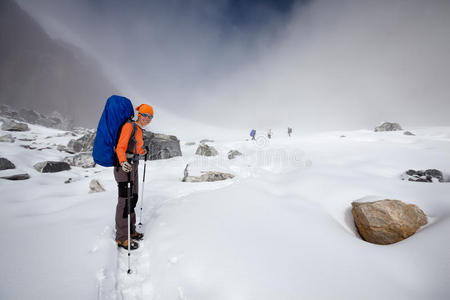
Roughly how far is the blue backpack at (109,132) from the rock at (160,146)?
897cm

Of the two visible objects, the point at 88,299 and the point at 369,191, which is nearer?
the point at 88,299

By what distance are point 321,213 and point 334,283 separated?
1.89 metres

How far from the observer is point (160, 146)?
468 inches

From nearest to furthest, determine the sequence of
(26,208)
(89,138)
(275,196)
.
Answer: (26,208) → (275,196) → (89,138)

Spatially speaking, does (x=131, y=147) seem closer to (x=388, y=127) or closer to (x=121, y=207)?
(x=121, y=207)

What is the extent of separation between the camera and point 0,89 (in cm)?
5569

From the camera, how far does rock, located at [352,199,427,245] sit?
2.80 metres

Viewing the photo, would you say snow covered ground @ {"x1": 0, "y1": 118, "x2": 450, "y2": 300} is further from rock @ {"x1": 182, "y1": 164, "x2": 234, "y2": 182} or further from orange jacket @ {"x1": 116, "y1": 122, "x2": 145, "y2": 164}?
rock @ {"x1": 182, "y1": 164, "x2": 234, "y2": 182}

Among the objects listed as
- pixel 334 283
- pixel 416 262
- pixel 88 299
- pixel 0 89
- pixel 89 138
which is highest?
pixel 0 89

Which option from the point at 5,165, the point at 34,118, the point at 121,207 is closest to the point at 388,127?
the point at 121,207

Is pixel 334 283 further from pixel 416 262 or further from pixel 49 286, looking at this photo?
pixel 49 286

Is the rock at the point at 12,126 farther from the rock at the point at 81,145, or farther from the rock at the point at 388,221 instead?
the rock at the point at 388,221

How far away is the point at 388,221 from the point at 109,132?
16.5 ft

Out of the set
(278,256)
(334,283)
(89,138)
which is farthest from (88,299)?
(89,138)
